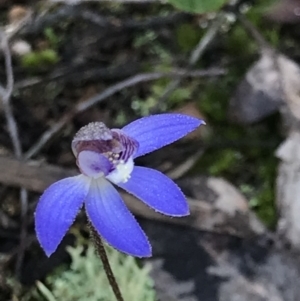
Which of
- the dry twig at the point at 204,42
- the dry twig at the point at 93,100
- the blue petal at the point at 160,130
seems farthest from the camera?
the dry twig at the point at 204,42

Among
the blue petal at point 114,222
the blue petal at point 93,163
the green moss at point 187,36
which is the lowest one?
the green moss at point 187,36

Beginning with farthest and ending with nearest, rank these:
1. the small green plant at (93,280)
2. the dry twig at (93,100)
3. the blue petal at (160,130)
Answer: the dry twig at (93,100), the small green plant at (93,280), the blue petal at (160,130)

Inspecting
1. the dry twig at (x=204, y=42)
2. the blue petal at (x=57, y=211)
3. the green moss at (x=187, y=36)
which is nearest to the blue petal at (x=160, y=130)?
the blue petal at (x=57, y=211)

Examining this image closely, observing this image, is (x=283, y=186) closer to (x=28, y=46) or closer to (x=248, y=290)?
(x=248, y=290)

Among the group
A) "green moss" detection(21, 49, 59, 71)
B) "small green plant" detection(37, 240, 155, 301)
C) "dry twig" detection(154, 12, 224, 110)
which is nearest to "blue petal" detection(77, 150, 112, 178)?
"small green plant" detection(37, 240, 155, 301)

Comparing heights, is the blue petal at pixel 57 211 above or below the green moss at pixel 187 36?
above

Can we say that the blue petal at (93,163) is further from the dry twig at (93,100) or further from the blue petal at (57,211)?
the dry twig at (93,100)
